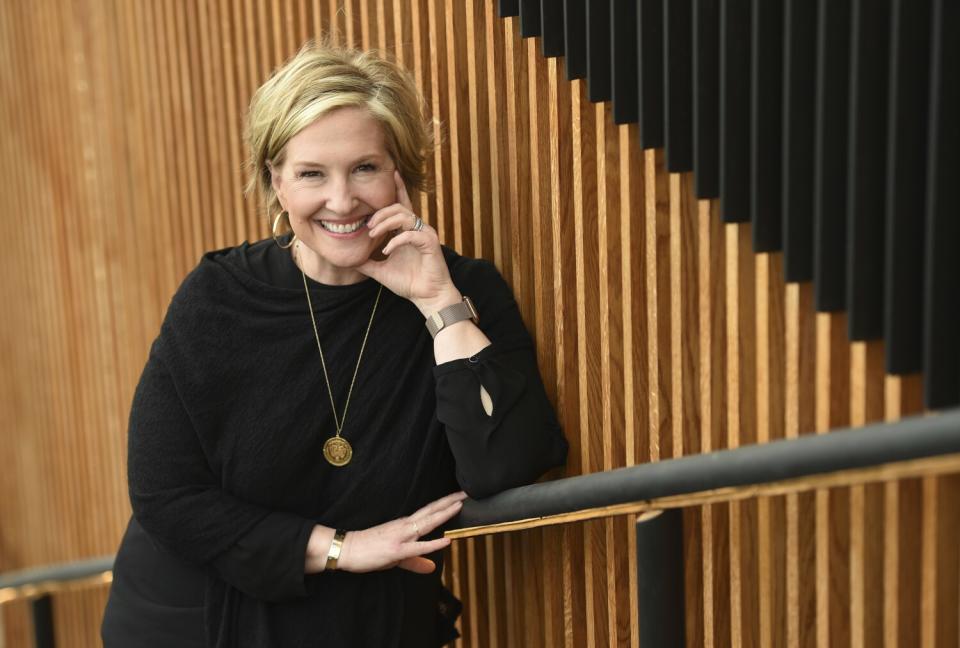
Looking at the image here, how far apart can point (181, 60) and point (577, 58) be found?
1.81 metres

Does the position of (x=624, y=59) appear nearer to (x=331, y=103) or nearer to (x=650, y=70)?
(x=650, y=70)

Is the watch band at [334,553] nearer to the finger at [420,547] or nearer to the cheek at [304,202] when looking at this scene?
the finger at [420,547]

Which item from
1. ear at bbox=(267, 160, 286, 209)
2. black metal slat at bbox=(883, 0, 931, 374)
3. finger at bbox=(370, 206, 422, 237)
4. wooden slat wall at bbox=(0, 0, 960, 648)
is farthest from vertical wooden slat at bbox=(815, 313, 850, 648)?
ear at bbox=(267, 160, 286, 209)

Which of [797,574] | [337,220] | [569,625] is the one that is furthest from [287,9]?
[797,574]

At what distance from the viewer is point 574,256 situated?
2.24m

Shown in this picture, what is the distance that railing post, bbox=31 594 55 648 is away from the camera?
2.80 meters

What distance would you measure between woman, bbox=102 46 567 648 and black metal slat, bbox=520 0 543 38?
249 mm

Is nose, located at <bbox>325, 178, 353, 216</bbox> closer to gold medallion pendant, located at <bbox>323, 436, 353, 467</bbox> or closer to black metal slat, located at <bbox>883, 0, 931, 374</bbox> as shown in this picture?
gold medallion pendant, located at <bbox>323, 436, 353, 467</bbox>

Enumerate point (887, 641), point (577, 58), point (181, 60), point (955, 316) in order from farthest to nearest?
1. point (181, 60)
2. point (577, 58)
3. point (887, 641)
4. point (955, 316)

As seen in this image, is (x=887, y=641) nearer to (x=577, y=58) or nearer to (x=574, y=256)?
(x=574, y=256)

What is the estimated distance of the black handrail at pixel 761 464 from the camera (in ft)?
3.95

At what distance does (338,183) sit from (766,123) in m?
0.78

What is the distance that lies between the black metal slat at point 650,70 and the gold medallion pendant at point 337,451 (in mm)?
775

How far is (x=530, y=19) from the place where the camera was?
2.21 metres
